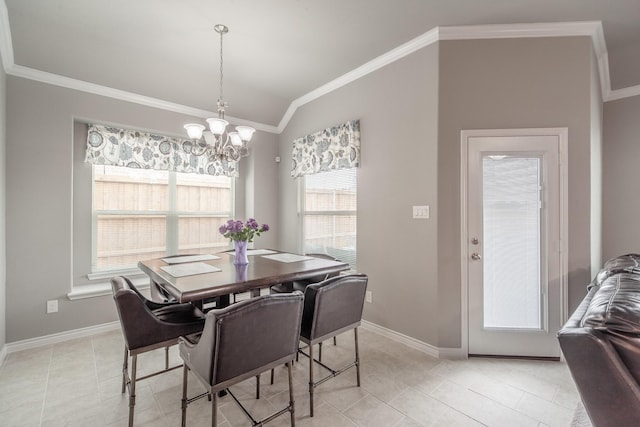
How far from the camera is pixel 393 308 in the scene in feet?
9.44

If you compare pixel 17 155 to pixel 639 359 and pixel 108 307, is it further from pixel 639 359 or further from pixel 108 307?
pixel 639 359

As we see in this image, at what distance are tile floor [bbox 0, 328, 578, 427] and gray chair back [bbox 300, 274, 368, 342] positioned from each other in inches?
19.6

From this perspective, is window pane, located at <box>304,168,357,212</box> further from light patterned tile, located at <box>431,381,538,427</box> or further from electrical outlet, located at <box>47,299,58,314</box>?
electrical outlet, located at <box>47,299,58,314</box>

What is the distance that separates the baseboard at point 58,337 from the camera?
103 inches

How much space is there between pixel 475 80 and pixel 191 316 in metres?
2.98

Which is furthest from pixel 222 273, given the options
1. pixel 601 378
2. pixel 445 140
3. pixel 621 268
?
pixel 621 268

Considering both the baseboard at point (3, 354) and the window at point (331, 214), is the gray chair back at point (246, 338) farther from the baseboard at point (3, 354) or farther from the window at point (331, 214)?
the baseboard at point (3, 354)

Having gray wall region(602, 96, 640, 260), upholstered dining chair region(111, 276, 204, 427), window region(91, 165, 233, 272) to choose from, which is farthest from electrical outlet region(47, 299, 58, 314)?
gray wall region(602, 96, 640, 260)

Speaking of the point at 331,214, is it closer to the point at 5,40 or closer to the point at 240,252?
the point at 240,252

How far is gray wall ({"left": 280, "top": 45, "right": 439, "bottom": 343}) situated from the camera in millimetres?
2566

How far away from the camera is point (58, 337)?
282 centimetres

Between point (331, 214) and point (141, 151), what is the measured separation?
244 centimetres

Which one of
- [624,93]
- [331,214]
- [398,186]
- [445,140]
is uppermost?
[624,93]

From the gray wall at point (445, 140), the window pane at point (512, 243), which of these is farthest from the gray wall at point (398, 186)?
the window pane at point (512, 243)
